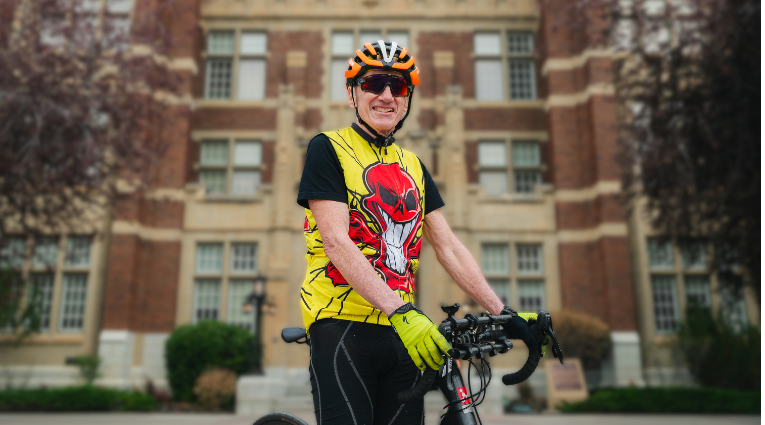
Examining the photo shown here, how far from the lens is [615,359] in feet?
55.6

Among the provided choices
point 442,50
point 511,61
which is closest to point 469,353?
point 442,50

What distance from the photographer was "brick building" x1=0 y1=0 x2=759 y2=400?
17.5 meters

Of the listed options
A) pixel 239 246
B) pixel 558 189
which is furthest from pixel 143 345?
pixel 558 189

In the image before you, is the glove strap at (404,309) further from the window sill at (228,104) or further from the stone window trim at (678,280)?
the window sill at (228,104)

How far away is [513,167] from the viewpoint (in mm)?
20078

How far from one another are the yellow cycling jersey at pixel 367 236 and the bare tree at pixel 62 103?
895cm

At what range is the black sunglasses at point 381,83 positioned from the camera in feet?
7.79

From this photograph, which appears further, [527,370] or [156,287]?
[156,287]

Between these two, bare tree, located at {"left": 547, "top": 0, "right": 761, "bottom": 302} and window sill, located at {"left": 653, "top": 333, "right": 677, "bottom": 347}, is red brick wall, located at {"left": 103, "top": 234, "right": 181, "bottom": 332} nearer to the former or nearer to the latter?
bare tree, located at {"left": 547, "top": 0, "right": 761, "bottom": 302}

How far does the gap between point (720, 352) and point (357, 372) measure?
16735 millimetres

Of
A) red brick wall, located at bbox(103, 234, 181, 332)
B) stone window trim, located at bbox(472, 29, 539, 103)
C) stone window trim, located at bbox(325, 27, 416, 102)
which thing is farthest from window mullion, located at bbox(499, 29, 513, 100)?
red brick wall, located at bbox(103, 234, 181, 332)

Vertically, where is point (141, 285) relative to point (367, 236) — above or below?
above

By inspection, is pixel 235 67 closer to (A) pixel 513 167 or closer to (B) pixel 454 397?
(A) pixel 513 167

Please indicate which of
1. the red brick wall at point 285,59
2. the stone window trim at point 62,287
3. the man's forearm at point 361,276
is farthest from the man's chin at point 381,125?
the red brick wall at point 285,59
